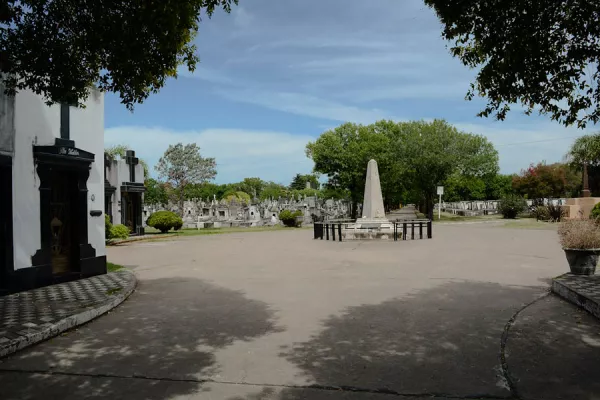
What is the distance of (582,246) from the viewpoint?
8.84 meters

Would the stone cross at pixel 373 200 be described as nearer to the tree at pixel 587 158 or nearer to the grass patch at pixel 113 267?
the grass patch at pixel 113 267

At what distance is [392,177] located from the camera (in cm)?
4194

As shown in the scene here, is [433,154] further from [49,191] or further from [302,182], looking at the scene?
[302,182]

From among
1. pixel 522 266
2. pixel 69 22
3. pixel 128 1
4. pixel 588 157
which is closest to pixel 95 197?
pixel 69 22

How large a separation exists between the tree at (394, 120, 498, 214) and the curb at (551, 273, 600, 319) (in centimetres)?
3115

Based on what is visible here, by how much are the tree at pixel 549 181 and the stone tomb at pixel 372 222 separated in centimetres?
3997

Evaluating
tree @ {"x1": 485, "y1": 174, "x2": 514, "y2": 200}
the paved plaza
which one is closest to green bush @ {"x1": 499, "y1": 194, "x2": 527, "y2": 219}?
the paved plaza

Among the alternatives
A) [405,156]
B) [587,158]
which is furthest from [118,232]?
[587,158]

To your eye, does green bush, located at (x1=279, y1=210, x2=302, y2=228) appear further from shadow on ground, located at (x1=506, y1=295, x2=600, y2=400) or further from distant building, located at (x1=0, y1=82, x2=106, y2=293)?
shadow on ground, located at (x1=506, y1=295, x2=600, y2=400)

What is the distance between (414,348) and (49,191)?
782cm

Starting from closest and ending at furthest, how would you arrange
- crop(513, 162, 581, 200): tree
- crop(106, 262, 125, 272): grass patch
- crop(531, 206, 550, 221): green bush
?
crop(106, 262, 125, 272): grass patch < crop(531, 206, 550, 221): green bush < crop(513, 162, 581, 200): tree

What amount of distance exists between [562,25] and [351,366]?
4617 mm

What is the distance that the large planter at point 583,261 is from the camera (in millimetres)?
8797

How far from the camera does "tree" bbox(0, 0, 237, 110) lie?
593 cm
